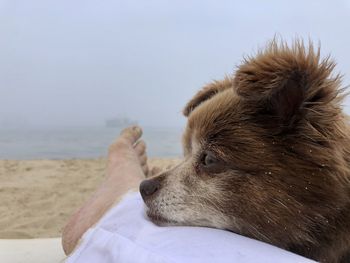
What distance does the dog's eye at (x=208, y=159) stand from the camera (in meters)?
1.83

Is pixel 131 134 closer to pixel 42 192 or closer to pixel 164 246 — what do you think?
pixel 164 246

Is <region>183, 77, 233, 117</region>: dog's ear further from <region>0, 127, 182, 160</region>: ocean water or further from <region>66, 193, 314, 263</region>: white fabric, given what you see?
<region>0, 127, 182, 160</region>: ocean water

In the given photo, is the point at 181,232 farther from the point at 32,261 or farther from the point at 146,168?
the point at 146,168

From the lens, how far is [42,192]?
7.22 metres

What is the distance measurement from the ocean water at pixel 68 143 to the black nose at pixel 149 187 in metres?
8.17

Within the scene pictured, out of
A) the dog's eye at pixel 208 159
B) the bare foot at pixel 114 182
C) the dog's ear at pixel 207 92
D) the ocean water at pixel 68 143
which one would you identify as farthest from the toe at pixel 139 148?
the ocean water at pixel 68 143

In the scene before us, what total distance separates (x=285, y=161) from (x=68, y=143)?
12.0 meters

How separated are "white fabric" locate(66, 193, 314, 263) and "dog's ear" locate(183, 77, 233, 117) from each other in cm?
70

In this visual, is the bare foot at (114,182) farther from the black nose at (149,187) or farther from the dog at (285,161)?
the dog at (285,161)

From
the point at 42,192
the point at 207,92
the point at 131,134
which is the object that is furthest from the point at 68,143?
the point at 207,92

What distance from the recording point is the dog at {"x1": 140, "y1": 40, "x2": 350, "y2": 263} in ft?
5.44

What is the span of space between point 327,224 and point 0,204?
5.67 meters

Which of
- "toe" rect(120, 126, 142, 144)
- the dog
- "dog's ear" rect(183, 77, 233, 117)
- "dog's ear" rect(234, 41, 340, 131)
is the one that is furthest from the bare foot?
"dog's ear" rect(234, 41, 340, 131)

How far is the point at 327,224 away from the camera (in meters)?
1.68
